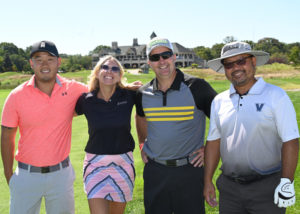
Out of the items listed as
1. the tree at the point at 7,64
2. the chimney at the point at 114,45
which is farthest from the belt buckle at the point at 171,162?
the chimney at the point at 114,45

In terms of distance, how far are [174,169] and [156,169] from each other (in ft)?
0.84

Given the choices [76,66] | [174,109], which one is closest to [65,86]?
[174,109]

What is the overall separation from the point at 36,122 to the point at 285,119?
317cm

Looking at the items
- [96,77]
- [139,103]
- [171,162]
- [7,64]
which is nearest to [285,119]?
[171,162]

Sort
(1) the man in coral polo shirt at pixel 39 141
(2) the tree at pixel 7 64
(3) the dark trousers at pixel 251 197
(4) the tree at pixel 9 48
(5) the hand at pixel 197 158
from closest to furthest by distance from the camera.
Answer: (3) the dark trousers at pixel 251 197
(5) the hand at pixel 197 158
(1) the man in coral polo shirt at pixel 39 141
(2) the tree at pixel 7 64
(4) the tree at pixel 9 48

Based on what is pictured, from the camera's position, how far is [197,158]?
402 cm

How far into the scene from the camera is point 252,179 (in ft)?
11.2

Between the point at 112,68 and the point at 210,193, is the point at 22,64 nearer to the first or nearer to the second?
the point at 112,68

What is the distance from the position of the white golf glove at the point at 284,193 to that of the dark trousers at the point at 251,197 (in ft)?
0.62

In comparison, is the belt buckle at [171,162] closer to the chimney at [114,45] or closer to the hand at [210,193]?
the hand at [210,193]

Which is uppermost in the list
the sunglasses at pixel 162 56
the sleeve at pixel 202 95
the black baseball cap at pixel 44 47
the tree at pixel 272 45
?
the tree at pixel 272 45

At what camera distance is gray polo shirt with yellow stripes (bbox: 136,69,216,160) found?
4008mm

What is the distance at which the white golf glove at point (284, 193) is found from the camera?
123 inches

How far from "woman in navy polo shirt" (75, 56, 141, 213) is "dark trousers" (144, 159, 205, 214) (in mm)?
440
